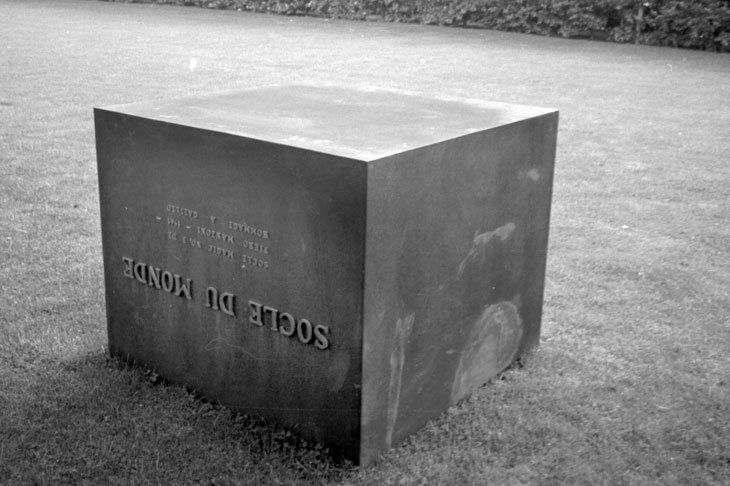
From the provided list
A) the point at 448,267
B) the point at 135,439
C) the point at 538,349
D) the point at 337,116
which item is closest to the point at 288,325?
the point at 448,267

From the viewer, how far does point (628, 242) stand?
565 cm

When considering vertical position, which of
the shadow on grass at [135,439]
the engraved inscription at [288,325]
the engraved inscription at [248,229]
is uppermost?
the engraved inscription at [248,229]

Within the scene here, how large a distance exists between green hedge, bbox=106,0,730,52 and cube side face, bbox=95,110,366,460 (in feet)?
44.7

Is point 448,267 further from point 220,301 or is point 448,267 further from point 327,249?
point 220,301

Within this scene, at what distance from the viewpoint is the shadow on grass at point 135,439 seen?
3121mm

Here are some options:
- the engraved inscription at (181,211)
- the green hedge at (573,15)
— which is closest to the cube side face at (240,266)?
the engraved inscription at (181,211)

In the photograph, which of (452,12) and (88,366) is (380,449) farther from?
(452,12)

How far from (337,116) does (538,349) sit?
1476mm

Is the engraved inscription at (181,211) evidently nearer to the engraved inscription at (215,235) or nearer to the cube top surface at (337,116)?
the engraved inscription at (215,235)

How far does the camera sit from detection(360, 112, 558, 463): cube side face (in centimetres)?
301

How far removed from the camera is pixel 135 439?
3.33 meters

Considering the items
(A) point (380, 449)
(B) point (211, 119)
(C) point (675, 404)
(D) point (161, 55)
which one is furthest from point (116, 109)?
(D) point (161, 55)

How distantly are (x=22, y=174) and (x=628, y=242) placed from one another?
4466mm

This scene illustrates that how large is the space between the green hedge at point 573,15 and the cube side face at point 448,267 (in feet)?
41.8
